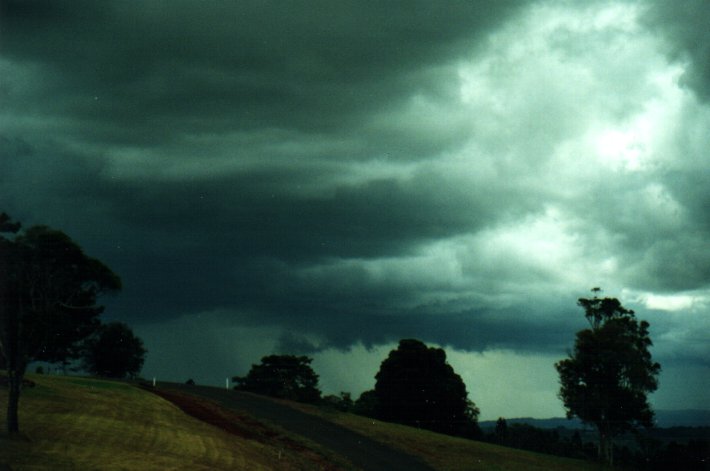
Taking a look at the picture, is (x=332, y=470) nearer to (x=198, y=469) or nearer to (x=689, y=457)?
(x=198, y=469)

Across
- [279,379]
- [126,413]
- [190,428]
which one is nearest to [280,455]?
[190,428]

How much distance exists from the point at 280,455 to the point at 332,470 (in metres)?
3.66

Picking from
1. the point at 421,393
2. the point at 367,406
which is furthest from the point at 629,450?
the point at 367,406

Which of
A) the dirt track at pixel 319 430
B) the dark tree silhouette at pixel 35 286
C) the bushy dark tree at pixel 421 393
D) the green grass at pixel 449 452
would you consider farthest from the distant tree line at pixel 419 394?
the dark tree silhouette at pixel 35 286

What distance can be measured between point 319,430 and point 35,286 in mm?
24910

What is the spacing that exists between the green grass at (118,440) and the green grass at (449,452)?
11808 millimetres

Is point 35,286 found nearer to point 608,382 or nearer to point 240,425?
point 240,425

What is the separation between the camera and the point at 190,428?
155ft

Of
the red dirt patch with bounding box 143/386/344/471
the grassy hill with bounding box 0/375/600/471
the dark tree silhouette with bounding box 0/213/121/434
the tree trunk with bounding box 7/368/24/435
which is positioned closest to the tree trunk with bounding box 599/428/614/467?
the grassy hill with bounding box 0/375/600/471

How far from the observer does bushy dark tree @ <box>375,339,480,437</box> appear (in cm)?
9731

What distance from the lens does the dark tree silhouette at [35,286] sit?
3778cm

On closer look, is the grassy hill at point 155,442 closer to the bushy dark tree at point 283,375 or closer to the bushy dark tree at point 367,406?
the bushy dark tree at point 367,406

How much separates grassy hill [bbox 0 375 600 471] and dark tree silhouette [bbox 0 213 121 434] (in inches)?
168

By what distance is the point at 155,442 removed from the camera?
39.3m
